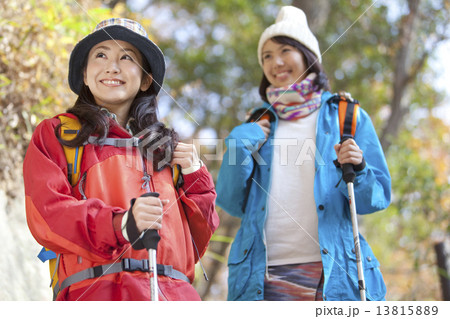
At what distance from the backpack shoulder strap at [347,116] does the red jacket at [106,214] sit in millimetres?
991

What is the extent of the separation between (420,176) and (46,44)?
570 centimetres

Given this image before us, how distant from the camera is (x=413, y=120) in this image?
11578 mm

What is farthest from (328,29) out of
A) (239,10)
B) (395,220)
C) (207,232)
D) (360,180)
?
(207,232)

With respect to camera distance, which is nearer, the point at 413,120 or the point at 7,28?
the point at 7,28

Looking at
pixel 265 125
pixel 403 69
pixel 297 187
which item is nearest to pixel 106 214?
pixel 297 187

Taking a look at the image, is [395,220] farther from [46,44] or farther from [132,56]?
[132,56]

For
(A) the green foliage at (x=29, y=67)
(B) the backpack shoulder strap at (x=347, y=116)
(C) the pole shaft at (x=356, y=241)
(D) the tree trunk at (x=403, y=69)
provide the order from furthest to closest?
(D) the tree trunk at (x=403, y=69)
(A) the green foliage at (x=29, y=67)
(B) the backpack shoulder strap at (x=347, y=116)
(C) the pole shaft at (x=356, y=241)

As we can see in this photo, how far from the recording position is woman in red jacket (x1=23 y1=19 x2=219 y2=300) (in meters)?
2.04

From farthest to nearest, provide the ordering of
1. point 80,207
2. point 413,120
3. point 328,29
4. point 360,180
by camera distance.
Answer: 1. point 413,120
2. point 328,29
3. point 360,180
4. point 80,207

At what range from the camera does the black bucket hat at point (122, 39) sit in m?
2.53

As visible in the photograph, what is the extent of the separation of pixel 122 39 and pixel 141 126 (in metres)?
0.42

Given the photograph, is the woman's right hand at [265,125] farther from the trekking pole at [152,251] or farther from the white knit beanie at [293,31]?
the trekking pole at [152,251]

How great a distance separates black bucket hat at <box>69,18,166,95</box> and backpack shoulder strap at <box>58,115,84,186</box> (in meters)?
0.38
